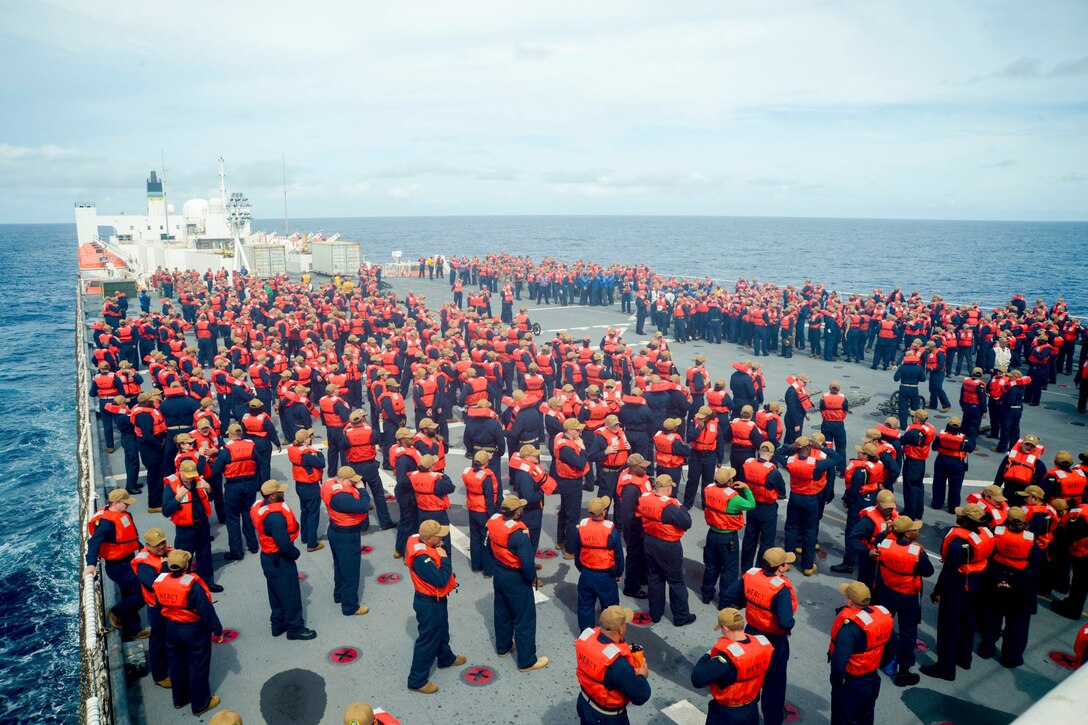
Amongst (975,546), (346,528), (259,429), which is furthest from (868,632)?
(259,429)

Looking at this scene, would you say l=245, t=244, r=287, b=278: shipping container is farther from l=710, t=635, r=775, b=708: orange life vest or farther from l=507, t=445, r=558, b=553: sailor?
l=710, t=635, r=775, b=708: orange life vest

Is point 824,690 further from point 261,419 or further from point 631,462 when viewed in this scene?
point 261,419

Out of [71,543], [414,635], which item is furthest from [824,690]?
[71,543]

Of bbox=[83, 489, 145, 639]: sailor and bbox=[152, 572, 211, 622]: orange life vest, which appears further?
bbox=[83, 489, 145, 639]: sailor

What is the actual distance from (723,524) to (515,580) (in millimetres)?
2772

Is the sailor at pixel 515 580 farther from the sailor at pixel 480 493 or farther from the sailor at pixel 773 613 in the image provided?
the sailor at pixel 773 613

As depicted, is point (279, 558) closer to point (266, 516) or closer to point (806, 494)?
point (266, 516)

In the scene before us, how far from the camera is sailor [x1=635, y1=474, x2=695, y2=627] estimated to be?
7.98 metres

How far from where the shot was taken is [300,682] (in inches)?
293

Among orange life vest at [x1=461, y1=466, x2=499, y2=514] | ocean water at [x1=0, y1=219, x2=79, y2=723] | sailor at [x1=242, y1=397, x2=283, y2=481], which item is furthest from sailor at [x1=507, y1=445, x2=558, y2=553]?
ocean water at [x1=0, y1=219, x2=79, y2=723]

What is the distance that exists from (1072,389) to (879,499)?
18506 mm

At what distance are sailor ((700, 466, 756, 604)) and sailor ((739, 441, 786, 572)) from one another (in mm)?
495

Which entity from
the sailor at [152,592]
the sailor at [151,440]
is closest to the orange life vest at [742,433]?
the sailor at [152,592]

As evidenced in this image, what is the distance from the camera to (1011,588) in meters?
7.57
